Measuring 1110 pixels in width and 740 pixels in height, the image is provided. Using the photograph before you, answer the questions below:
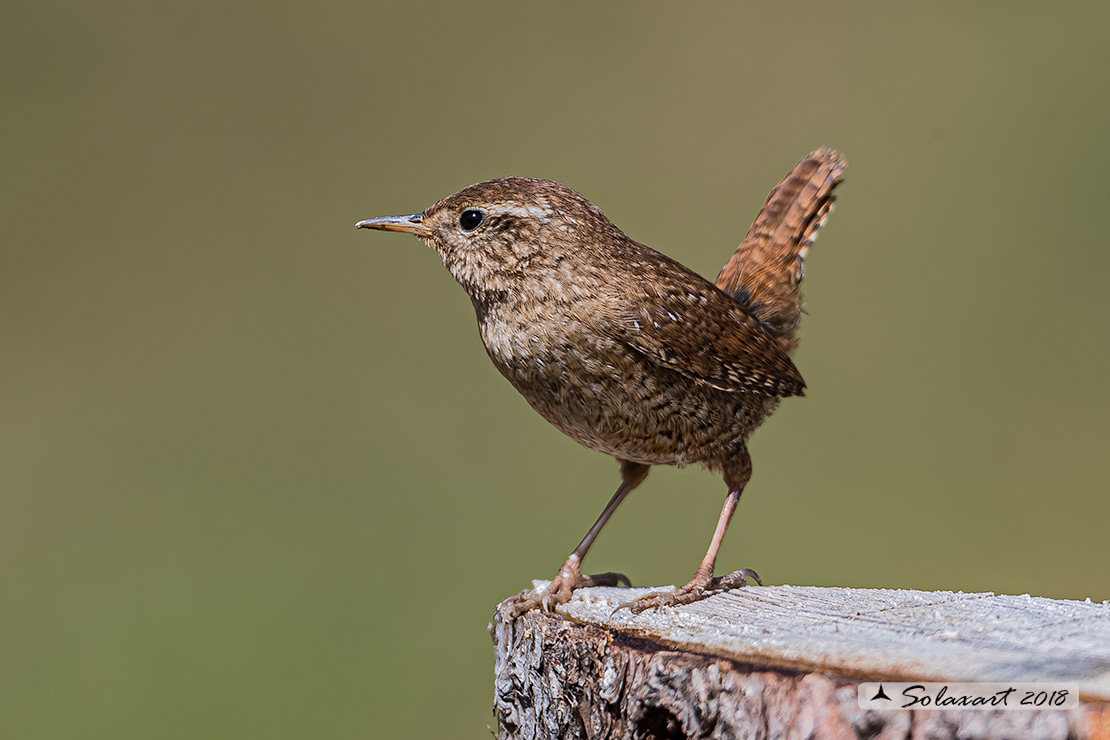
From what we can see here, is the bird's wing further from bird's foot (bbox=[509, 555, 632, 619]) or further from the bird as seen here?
bird's foot (bbox=[509, 555, 632, 619])

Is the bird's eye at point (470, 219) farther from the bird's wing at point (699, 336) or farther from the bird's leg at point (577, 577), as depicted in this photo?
the bird's leg at point (577, 577)

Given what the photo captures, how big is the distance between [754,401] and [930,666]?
139 centimetres

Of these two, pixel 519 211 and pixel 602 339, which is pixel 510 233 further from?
pixel 602 339

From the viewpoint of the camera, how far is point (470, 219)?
3.07m

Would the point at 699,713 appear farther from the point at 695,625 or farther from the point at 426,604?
the point at 426,604

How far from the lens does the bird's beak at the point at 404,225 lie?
3.14 meters

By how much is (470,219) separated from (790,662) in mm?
1539

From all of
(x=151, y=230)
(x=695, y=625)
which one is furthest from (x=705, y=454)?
(x=151, y=230)

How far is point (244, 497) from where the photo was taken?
7602mm

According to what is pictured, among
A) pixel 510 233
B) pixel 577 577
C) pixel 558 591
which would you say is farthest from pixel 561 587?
pixel 510 233

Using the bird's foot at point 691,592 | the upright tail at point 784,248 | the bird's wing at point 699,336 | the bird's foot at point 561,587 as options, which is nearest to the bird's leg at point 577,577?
the bird's foot at point 561,587

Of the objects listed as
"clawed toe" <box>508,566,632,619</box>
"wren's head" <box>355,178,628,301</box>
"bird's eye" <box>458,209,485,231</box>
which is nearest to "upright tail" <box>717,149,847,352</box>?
"wren's head" <box>355,178,628,301</box>

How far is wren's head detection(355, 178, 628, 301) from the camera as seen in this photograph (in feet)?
9.86

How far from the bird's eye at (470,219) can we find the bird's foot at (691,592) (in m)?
1.07
